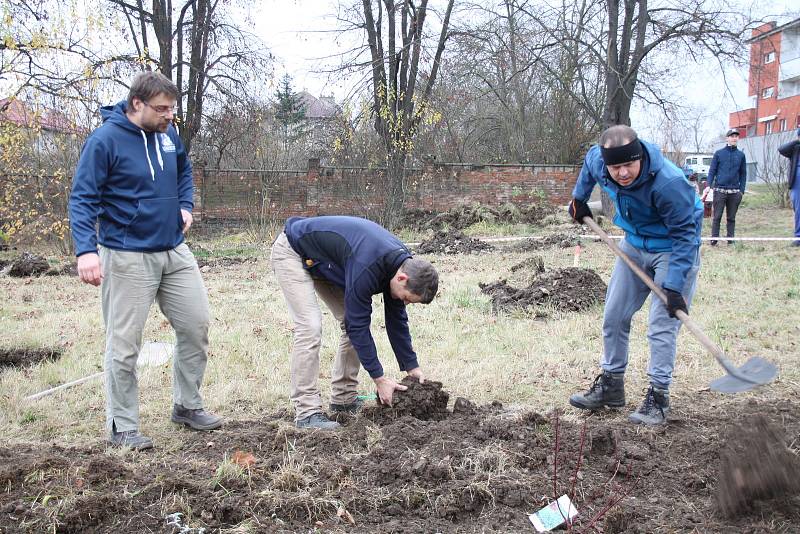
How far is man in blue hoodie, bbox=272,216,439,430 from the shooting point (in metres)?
3.66

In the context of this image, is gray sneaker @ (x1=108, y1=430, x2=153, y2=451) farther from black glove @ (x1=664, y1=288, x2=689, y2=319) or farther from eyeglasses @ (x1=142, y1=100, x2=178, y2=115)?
black glove @ (x1=664, y1=288, x2=689, y2=319)

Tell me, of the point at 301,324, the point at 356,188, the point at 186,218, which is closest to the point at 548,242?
the point at 356,188

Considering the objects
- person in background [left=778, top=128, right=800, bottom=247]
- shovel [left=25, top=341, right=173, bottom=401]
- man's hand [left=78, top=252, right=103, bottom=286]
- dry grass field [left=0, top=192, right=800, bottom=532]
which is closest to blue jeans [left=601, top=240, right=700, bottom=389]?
dry grass field [left=0, top=192, right=800, bottom=532]

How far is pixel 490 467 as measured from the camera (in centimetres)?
333

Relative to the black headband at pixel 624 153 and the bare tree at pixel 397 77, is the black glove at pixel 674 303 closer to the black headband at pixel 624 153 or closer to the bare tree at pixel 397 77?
the black headband at pixel 624 153

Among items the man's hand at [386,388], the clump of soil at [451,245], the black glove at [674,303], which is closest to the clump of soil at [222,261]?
the clump of soil at [451,245]

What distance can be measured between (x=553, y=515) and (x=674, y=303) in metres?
1.59

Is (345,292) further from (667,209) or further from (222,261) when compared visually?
(222,261)

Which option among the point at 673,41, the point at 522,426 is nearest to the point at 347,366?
the point at 522,426

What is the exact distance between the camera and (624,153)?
12.5 feet

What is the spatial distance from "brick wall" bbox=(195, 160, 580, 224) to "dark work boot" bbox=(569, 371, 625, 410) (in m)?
12.7

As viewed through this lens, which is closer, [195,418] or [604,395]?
[195,418]

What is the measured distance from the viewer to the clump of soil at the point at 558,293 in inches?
293

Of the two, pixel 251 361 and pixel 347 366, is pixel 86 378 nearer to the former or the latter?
pixel 251 361
